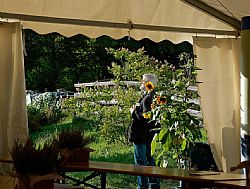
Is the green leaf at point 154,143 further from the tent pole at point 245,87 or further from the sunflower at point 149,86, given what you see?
the tent pole at point 245,87

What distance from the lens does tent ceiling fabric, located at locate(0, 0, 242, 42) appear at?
5.03m

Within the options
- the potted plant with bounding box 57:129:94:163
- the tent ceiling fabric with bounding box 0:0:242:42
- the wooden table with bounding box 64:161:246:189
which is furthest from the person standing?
the potted plant with bounding box 57:129:94:163

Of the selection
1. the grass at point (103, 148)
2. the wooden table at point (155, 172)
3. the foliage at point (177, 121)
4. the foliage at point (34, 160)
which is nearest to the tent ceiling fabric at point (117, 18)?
the foliage at point (177, 121)

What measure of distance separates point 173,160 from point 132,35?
169 cm

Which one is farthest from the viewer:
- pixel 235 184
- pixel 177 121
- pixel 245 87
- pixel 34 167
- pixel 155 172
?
pixel 177 121

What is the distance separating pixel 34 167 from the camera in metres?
2.85

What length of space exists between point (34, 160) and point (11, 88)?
2.04 m

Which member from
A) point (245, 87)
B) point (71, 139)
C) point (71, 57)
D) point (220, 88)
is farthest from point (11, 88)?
point (71, 57)

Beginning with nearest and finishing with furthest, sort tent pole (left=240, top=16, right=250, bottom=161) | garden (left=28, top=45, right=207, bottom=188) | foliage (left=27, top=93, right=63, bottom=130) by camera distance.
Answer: tent pole (left=240, top=16, right=250, bottom=161) < garden (left=28, top=45, right=207, bottom=188) < foliage (left=27, top=93, right=63, bottom=130)

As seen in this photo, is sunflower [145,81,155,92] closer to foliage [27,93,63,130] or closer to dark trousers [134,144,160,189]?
dark trousers [134,144,160,189]

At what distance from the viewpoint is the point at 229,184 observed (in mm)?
3572

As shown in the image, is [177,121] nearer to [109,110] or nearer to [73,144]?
[73,144]

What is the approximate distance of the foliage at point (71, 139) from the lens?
4371 millimetres

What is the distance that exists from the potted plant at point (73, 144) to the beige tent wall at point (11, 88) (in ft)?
1.89
